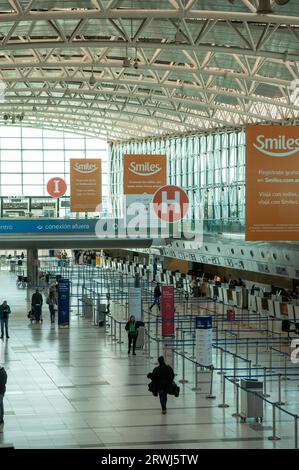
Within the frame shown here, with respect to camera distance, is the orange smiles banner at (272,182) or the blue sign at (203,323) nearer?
the orange smiles banner at (272,182)

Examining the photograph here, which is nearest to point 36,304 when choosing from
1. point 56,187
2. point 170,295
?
point 170,295

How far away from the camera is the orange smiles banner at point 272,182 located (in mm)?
20328

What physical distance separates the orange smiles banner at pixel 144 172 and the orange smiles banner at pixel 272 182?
14.5m

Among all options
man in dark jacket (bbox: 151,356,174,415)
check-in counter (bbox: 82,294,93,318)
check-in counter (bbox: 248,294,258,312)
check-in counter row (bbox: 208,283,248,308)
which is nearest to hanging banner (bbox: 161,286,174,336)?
check-in counter (bbox: 82,294,93,318)

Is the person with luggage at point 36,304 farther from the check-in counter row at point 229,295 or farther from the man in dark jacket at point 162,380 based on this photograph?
the man in dark jacket at point 162,380

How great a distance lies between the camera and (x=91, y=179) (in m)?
41.8

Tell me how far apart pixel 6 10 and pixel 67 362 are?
11988 mm

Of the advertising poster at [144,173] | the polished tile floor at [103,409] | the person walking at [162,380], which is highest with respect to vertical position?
the advertising poster at [144,173]

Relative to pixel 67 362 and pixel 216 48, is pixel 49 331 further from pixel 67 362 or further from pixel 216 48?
pixel 216 48

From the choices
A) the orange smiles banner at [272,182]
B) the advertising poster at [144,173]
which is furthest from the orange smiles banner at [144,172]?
the orange smiles banner at [272,182]

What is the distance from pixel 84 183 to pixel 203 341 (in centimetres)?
2096

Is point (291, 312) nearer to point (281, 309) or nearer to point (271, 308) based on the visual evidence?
point (281, 309)

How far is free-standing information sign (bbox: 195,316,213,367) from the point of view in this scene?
2177cm
